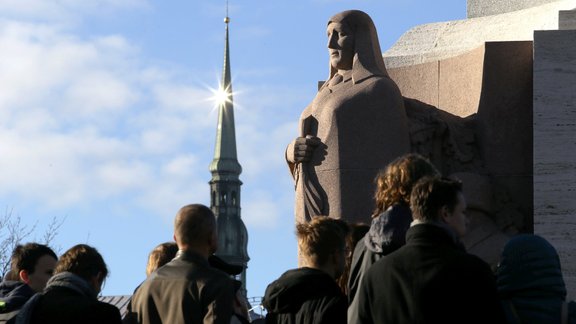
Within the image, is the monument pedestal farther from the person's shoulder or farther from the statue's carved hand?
the person's shoulder

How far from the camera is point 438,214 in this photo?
6.12 m

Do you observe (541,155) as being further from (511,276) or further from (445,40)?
(511,276)

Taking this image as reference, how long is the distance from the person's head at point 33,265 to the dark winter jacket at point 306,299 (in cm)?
127

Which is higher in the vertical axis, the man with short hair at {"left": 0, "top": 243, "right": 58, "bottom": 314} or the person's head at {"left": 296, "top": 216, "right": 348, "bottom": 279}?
the person's head at {"left": 296, "top": 216, "right": 348, "bottom": 279}

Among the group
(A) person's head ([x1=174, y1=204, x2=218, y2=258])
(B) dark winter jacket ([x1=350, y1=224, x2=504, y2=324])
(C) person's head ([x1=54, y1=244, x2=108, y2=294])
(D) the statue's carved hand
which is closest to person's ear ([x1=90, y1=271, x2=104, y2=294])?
(C) person's head ([x1=54, y1=244, x2=108, y2=294])

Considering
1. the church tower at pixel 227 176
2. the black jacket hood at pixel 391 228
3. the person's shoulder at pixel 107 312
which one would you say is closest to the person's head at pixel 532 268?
the black jacket hood at pixel 391 228

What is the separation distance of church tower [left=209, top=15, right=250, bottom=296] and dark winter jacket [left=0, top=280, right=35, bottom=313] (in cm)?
10651

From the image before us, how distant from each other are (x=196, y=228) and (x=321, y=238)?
613 mm

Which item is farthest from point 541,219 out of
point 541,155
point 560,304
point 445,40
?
point 560,304

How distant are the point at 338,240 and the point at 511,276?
4.15 ft

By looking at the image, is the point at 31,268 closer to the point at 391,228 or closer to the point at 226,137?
the point at 391,228

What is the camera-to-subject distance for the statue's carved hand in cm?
1270

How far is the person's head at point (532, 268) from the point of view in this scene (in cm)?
606

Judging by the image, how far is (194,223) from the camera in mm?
7254
